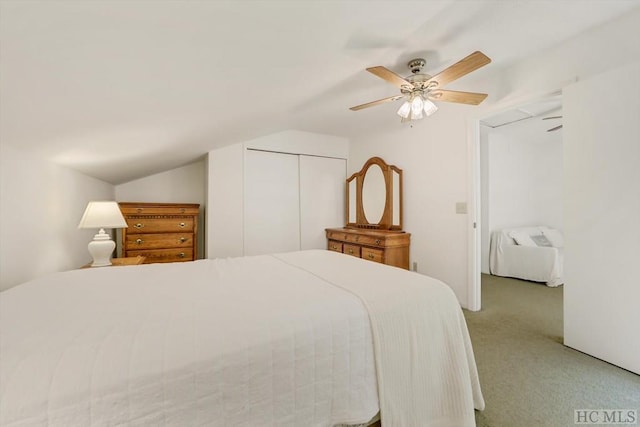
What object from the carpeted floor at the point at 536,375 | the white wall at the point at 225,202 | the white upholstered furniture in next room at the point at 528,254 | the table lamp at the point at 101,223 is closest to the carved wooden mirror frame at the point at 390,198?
the carpeted floor at the point at 536,375

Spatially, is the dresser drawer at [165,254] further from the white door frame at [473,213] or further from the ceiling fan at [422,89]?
the white door frame at [473,213]

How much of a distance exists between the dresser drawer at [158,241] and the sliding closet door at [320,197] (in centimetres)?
163

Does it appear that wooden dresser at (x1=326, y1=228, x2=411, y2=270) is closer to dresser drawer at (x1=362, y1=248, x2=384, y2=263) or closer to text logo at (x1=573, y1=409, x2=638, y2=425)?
dresser drawer at (x1=362, y1=248, x2=384, y2=263)

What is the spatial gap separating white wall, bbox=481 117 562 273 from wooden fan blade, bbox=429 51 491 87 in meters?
3.17

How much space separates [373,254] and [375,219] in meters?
0.65

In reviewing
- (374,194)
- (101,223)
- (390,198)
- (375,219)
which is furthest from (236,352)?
(374,194)

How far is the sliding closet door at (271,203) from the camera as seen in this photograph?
→ 3625mm

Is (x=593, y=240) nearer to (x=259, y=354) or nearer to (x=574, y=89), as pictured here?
(x=574, y=89)

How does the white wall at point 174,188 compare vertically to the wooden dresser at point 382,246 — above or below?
above

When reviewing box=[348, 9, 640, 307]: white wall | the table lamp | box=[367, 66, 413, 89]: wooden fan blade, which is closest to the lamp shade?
the table lamp

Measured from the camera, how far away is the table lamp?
7.12ft

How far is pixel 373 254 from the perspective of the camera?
3270 mm

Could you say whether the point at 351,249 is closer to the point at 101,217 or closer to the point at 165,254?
the point at 165,254

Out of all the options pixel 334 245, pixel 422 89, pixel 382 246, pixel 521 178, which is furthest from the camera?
pixel 521 178
